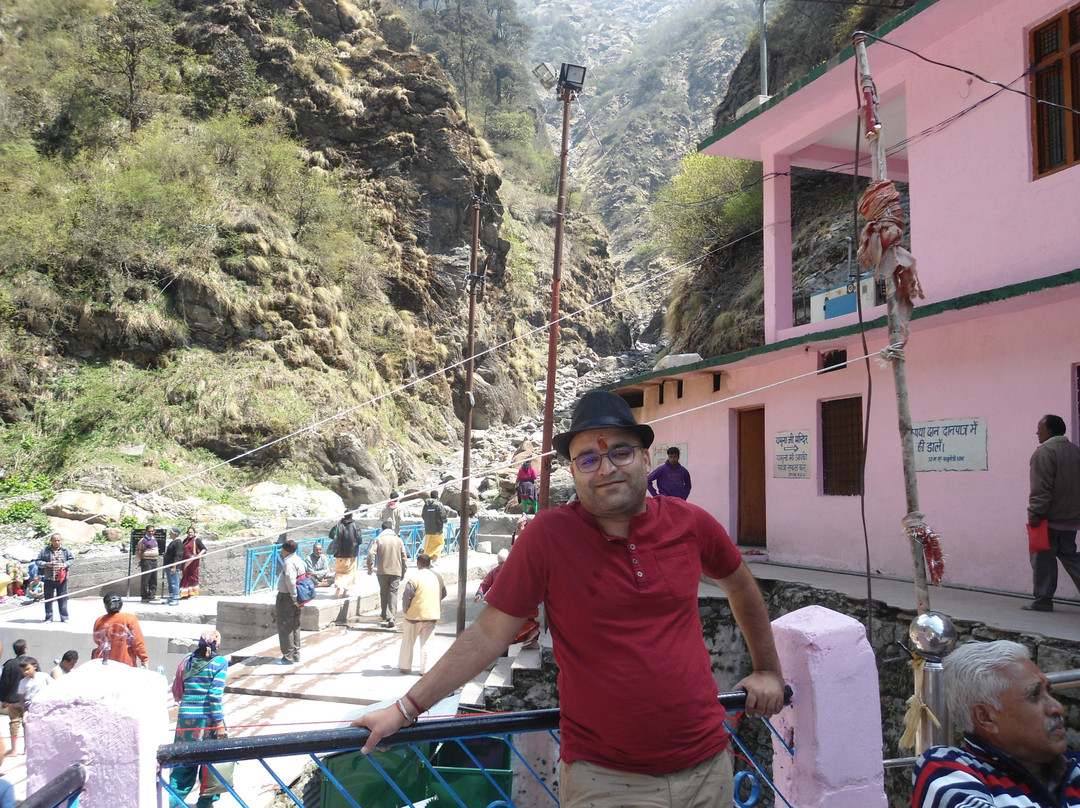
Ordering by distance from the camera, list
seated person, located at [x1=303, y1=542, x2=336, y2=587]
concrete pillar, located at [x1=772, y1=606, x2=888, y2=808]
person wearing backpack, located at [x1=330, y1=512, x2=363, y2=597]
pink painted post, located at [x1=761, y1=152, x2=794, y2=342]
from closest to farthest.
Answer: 1. concrete pillar, located at [x1=772, y1=606, x2=888, y2=808]
2. pink painted post, located at [x1=761, y1=152, x2=794, y2=342]
3. person wearing backpack, located at [x1=330, y1=512, x2=363, y2=597]
4. seated person, located at [x1=303, y1=542, x2=336, y2=587]

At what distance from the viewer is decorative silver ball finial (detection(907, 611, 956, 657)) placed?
2.84 meters

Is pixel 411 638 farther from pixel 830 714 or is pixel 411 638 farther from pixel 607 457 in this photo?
pixel 607 457

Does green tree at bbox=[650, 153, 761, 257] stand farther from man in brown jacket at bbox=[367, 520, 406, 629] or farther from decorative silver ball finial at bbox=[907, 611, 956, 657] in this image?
decorative silver ball finial at bbox=[907, 611, 956, 657]

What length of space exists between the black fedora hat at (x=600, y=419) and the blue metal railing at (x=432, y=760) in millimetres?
903

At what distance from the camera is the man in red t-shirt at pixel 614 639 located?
2.03 meters

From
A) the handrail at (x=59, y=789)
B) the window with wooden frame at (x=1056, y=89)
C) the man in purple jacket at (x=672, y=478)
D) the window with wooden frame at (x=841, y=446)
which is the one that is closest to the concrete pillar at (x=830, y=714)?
the handrail at (x=59, y=789)

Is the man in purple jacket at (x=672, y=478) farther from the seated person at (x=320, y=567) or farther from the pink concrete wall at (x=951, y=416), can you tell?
the seated person at (x=320, y=567)

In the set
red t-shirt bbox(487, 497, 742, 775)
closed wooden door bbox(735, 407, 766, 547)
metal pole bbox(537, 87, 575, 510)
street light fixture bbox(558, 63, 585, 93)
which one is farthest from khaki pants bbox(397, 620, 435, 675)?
street light fixture bbox(558, 63, 585, 93)

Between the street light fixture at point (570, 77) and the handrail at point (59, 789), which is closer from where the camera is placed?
the handrail at point (59, 789)

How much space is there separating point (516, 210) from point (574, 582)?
151ft

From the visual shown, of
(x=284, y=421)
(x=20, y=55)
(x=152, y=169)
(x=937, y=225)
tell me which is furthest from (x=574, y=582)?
(x=20, y=55)

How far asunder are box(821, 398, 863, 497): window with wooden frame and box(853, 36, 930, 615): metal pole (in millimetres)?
3965

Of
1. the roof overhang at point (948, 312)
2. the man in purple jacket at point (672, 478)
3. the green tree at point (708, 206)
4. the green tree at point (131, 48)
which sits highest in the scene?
the green tree at point (131, 48)

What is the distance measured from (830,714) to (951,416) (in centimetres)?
637
